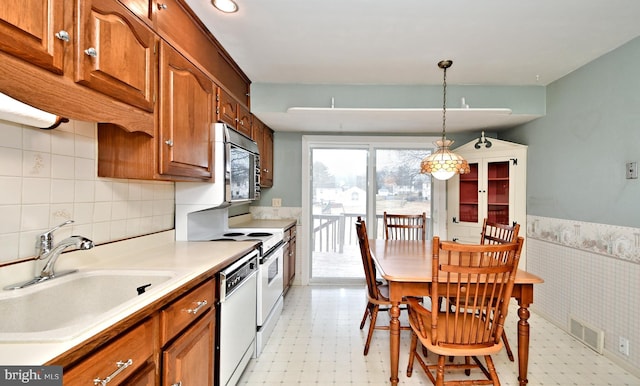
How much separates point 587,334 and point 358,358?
193cm

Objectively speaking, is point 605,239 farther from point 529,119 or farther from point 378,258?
point 378,258

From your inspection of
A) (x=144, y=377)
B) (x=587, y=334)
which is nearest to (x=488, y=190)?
(x=587, y=334)

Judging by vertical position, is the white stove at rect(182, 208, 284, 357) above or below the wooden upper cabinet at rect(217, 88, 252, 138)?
below

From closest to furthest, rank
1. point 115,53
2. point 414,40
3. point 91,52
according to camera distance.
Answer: point 91,52, point 115,53, point 414,40

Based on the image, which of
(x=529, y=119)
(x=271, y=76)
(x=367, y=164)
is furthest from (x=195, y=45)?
(x=529, y=119)

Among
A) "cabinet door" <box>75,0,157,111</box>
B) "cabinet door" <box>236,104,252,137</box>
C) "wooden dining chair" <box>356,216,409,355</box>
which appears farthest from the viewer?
"cabinet door" <box>236,104,252,137</box>

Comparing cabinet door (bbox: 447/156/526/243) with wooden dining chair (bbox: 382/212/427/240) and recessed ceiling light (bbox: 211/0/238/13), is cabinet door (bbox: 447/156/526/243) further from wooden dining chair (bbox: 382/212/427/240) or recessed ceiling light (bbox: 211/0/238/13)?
recessed ceiling light (bbox: 211/0/238/13)

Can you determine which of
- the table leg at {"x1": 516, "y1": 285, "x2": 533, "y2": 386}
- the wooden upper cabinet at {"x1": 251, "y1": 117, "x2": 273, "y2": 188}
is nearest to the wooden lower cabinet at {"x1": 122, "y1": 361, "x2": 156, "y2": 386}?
the table leg at {"x1": 516, "y1": 285, "x2": 533, "y2": 386}

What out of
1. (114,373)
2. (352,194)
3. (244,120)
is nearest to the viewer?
(114,373)

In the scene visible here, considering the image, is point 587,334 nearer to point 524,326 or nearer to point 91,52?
point 524,326

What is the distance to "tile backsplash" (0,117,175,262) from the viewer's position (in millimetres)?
1187

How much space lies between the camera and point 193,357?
1.36 meters

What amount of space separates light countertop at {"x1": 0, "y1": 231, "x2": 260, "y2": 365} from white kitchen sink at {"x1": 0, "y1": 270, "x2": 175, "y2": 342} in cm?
2

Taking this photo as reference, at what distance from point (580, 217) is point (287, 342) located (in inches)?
108
